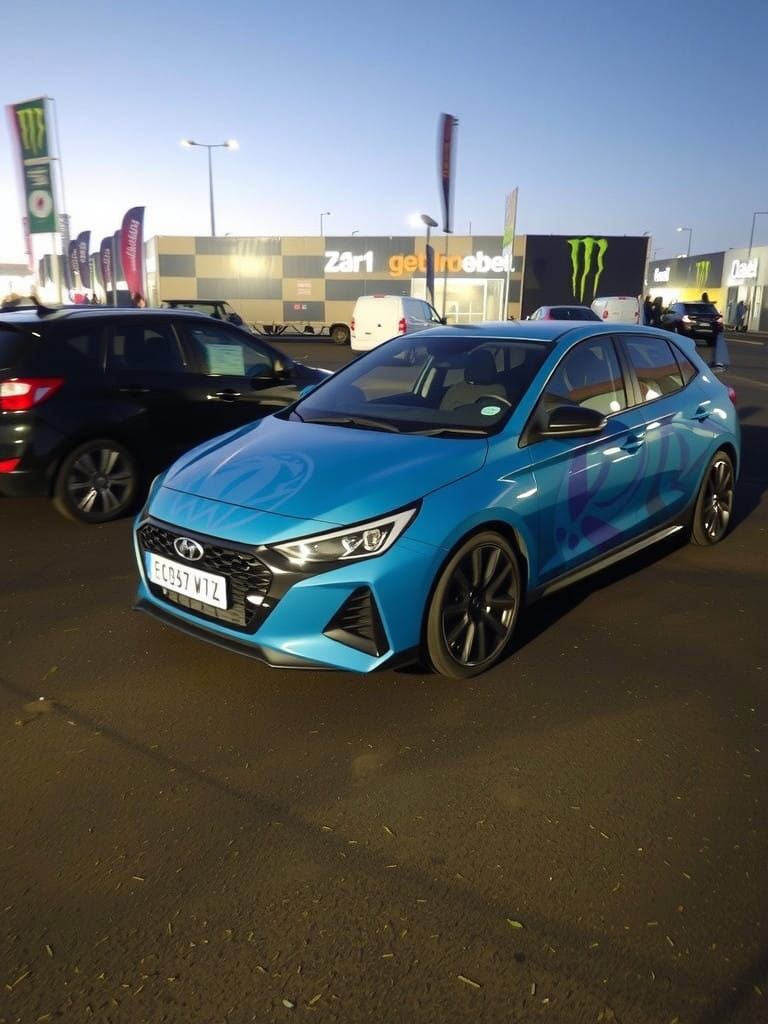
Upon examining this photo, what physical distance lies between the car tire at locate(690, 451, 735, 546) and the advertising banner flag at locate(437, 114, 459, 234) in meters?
23.3

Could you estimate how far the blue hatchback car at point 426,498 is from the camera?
3133 millimetres

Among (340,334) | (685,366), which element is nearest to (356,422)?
(685,366)

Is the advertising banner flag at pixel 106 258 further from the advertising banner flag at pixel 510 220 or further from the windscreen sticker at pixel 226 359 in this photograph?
the windscreen sticker at pixel 226 359

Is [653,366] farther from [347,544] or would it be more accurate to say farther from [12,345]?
[12,345]

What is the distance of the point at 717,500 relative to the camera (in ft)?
18.7

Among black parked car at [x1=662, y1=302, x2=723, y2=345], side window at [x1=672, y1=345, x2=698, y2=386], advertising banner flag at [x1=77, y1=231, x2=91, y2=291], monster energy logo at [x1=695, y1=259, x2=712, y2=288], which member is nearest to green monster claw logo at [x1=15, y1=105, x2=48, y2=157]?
side window at [x1=672, y1=345, x2=698, y2=386]

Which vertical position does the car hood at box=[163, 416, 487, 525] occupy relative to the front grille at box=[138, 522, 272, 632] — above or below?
above

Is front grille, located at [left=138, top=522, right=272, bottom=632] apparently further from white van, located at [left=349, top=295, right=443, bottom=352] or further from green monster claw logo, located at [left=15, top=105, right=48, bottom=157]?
green monster claw logo, located at [left=15, top=105, right=48, bottom=157]

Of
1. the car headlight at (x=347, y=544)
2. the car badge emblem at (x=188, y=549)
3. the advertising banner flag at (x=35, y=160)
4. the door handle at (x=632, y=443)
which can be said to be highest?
the advertising banner flag at (x=35, y=160)

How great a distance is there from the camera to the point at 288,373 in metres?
7.05

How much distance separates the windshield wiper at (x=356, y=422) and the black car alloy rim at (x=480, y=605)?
0.81 meters

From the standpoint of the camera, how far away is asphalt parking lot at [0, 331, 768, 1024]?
2.00 m

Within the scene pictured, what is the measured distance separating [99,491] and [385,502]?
357cm

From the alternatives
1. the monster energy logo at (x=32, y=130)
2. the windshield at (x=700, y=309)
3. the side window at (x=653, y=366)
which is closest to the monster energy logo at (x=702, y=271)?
the windshield at (x=700, y=309)
